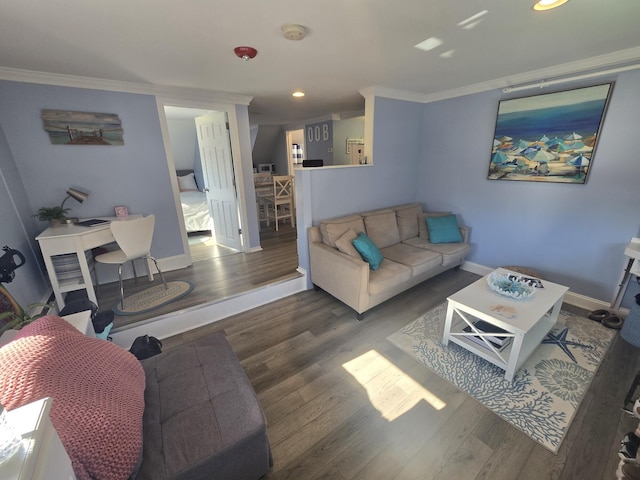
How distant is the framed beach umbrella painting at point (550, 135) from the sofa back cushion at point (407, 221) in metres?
1.01

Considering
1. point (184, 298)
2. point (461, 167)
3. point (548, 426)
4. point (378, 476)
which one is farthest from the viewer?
point (461, 167)

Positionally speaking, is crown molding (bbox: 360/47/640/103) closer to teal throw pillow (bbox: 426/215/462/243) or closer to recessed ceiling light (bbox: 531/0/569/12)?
recessed ceiling light (bbox: 531/0/569/12)

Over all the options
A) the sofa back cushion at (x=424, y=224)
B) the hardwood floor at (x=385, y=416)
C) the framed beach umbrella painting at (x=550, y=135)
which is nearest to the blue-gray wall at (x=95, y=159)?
the hardwood floor at (x=385, y=416)

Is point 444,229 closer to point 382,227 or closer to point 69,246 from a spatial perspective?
point 382,227

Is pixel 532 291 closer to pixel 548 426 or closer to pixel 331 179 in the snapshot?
pixel 548 426

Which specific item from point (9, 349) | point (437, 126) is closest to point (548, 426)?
point (9, 349)

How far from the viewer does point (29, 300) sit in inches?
82.2

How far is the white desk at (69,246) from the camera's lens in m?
2.12

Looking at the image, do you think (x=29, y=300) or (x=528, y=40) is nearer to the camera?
(x=528, y=40)

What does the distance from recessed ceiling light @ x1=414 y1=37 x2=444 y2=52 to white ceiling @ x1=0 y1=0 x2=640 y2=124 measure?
49 millimetres

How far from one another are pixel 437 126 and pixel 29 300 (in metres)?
4.65

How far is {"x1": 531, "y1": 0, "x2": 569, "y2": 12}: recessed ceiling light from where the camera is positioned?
1.39 metres

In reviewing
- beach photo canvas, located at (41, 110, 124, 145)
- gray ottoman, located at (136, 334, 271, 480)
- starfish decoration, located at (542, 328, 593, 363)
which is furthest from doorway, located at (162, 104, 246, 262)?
starfish decoration, located at (542, 328, 593, 363)

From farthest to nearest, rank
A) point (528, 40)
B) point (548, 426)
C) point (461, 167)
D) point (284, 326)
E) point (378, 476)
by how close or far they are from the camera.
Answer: point (461, 167), point (284, 326), point (528, 40), point (548, 426), point (378, 476)
